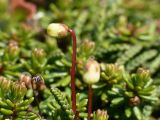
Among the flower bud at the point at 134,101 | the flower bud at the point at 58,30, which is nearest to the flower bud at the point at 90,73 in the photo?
the flower bud at the point at 58,30

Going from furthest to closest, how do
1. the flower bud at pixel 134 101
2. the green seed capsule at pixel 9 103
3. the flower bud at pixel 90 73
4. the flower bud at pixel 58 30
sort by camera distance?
the flower bud at pixel 134 101 < the green seed capsule at pixel 9 103 < the flower bud at pixel 58 30 < the flower bud at pixel 90 73

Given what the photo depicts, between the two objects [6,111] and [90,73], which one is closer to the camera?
[90,73]

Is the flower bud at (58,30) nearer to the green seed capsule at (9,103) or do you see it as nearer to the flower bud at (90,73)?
the flower bud at (90,73)

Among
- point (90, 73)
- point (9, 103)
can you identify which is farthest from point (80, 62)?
point (90, 73)

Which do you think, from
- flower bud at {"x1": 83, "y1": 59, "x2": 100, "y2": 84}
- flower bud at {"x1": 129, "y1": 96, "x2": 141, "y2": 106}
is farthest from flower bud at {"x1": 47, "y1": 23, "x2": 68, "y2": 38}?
flower bud at {"x1": 129, "y1": 96, "x2": 141, "y2": 106}

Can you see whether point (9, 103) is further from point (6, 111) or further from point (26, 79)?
point (26, 79)

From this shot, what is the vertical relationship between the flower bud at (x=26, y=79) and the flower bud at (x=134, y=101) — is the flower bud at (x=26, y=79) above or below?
above

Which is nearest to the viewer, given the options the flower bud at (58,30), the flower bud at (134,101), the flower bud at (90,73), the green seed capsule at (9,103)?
the flower bud at (90,73)

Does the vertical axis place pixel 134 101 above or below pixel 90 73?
below

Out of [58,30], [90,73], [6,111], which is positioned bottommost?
[6,111]

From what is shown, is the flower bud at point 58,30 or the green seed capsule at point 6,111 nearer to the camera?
the flower bud at point 58,30

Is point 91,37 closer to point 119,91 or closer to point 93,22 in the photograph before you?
point 93,22

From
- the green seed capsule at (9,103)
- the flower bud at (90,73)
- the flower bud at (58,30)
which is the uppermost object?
the flower bud at (58,30)
